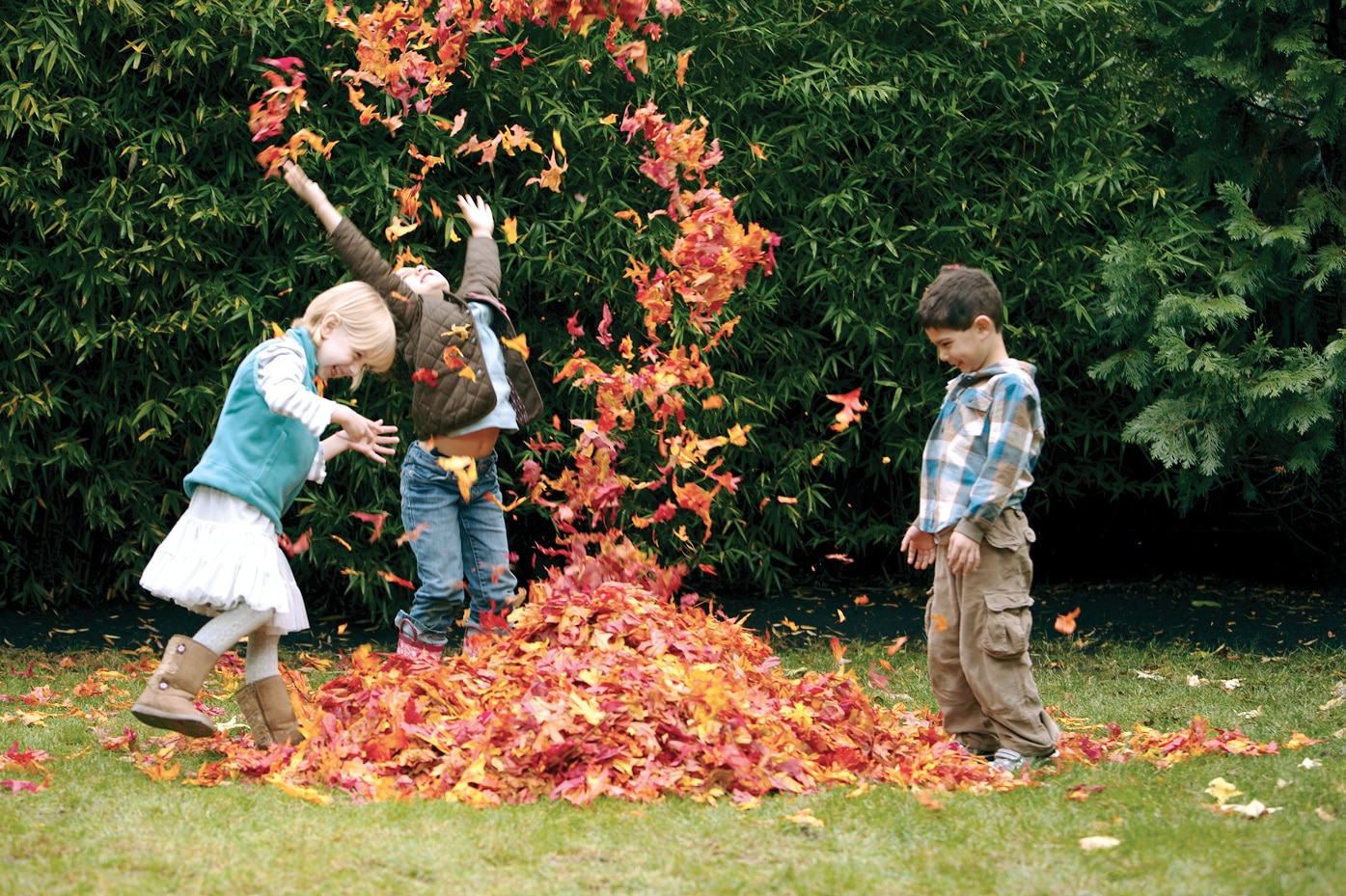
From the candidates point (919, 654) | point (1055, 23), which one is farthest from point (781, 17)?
point (919, 654)

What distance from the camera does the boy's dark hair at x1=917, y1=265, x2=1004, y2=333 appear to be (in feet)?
9.95

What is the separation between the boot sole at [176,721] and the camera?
112 inches

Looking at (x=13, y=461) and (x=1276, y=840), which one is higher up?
(x=13, y=461)

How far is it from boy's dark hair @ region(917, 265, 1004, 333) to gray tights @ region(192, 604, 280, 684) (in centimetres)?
175

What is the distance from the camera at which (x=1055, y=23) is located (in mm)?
5379

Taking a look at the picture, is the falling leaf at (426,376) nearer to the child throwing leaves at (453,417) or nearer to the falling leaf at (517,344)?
the child throwing leaves at (453,417)

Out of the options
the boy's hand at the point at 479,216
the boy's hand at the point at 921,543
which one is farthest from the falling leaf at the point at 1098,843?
the boy's hand at the point at 479,216

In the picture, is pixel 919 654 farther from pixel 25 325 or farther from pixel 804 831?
pixel 25 325

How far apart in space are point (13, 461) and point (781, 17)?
3.48 meters

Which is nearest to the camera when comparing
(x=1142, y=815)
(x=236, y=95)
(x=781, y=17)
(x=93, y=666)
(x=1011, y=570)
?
(x=1142, y=815)

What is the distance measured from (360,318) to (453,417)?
45cm

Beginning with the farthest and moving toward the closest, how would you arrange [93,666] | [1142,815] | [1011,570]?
[93,666]
[1011,570]
[1142,815]

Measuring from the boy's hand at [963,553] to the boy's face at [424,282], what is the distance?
164 centimetres

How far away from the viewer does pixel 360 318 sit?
3188 mm
